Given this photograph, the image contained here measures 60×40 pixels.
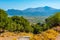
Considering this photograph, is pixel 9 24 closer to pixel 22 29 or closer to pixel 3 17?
pixel 3 17

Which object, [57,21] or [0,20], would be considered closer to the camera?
[57,21]

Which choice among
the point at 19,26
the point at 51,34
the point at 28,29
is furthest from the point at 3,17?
the point at 51,34

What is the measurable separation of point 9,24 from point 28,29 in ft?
20.9

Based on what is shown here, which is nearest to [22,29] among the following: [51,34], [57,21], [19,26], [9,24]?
[19,26]

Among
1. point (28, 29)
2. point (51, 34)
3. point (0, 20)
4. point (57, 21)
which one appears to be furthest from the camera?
point (28, 29)

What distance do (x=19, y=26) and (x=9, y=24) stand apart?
316 centimetres

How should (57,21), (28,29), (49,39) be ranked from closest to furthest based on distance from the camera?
(49,39)
(57,21)
(28,29)

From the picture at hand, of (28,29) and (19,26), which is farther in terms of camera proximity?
(28,29)

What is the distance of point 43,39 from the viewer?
55.8 feet

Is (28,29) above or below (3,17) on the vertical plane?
below

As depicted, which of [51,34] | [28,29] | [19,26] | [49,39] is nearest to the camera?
[49,39]

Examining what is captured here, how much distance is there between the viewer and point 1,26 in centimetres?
3328

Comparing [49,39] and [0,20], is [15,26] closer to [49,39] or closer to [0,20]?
[0,20]

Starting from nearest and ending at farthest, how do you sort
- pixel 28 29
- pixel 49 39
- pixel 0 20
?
pixel 49 39 < pixel 0 20 < pixel 28 29
